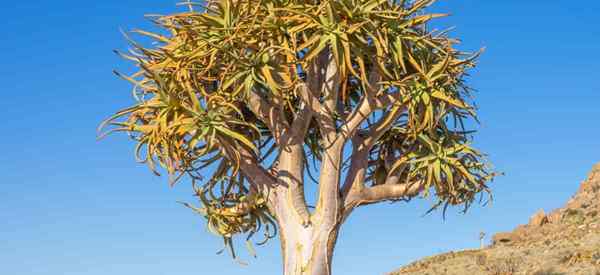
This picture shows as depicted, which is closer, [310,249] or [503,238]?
[310,249]

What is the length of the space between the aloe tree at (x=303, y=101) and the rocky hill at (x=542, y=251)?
12.3 metres

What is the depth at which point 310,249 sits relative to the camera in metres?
11.8

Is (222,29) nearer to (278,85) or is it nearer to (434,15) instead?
(278,85)

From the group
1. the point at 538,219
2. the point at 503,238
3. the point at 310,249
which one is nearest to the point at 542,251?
the point at 503,238

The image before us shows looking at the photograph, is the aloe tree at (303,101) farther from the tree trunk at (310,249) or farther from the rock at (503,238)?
the rock at (503,238)

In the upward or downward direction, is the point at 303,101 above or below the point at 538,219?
below

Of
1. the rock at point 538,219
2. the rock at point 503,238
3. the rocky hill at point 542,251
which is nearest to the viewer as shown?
the rocky hill at point 542,251

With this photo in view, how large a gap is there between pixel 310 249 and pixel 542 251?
18851 millimetres

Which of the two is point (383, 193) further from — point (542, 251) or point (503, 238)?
point (503, 238)

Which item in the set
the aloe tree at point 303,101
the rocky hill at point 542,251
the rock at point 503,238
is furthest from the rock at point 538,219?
the aloe tree at point 303,101

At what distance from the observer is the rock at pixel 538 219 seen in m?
39.3

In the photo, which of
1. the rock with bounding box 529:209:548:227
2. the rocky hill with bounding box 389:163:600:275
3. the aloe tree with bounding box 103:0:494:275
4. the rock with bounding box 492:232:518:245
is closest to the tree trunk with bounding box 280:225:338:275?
the aloe tree with bounding box 103:0:494:275

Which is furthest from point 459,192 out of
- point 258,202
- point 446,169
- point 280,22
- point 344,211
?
point 280,22

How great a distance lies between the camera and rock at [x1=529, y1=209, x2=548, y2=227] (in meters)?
39.3
